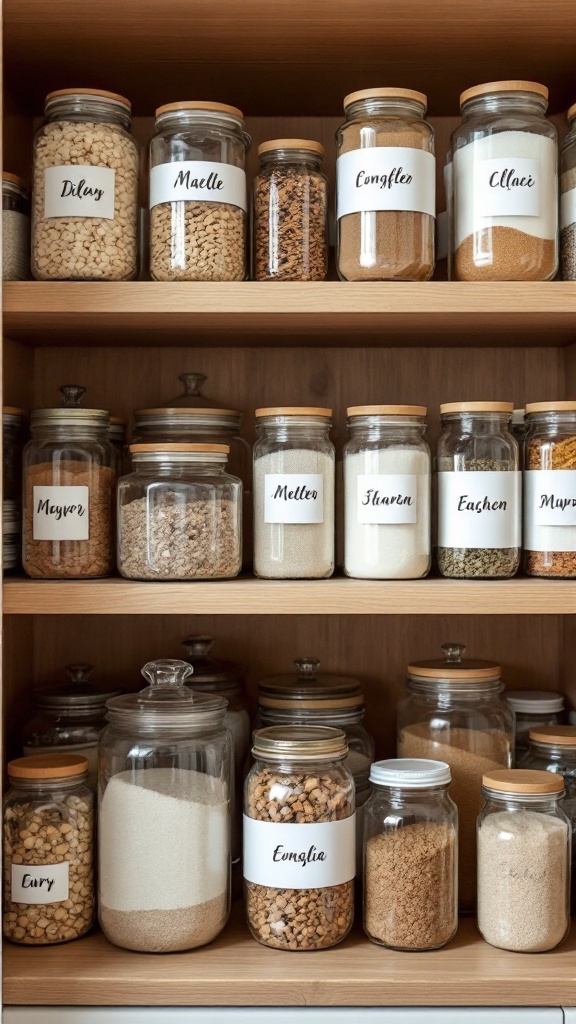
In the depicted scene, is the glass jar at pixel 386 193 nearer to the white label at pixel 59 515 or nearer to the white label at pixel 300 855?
the white label at pixel 59 515

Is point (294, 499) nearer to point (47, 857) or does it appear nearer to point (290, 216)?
point (290, 216)

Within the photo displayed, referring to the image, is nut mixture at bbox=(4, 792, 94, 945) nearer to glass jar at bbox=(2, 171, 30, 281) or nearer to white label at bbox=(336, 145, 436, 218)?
glass jar at bbox=(2, 171, 30, 281)

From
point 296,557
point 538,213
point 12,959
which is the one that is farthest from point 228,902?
point 538,213

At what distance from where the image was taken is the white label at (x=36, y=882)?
106cm

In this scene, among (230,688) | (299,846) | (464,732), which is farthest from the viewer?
(230,688)

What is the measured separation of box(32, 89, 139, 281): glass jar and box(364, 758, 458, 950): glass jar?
2.15ft

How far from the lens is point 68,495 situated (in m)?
1.13

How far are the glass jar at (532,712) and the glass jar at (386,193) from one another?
0.59 m

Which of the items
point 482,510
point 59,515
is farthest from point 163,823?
point 482,510

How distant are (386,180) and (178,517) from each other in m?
0.44

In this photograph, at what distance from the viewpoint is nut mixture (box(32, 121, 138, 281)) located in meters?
1.09

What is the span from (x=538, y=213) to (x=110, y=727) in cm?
75

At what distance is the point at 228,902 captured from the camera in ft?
3.64

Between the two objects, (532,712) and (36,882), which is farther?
(532,712)
